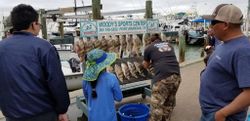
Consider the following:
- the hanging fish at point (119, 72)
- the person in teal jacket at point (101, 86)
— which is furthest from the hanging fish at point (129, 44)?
the person in teal jacket at point (101, 86)

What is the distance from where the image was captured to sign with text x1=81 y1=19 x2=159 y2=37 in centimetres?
545

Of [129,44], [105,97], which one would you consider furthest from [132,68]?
[105,97]

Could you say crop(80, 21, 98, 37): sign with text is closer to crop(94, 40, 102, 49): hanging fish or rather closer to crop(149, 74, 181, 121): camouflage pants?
crop(94, 40, 102, 49): hanging fish

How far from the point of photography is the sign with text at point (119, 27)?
545cm

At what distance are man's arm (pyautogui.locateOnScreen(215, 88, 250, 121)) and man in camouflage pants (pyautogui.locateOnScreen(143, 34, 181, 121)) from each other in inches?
97.7

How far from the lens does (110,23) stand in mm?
5668

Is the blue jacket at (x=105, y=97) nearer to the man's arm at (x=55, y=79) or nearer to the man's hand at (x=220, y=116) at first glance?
the man's arm at (x=55, y=79)

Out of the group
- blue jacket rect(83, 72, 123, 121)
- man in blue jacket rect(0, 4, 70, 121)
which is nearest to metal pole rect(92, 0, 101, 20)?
blue jacket rect(83, 72, 123, 121)

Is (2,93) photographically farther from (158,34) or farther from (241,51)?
(158,34)

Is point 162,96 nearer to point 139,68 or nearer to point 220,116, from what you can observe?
point 139,68

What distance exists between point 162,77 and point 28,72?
8.80 feet

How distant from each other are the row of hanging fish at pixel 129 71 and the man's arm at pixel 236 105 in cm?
329

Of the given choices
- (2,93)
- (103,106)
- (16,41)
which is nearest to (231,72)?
(103,106)

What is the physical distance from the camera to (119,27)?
227 inches
